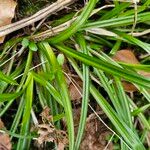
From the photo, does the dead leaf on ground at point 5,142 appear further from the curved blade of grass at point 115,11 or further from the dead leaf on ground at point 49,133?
the curved blade of grass at point 115,11

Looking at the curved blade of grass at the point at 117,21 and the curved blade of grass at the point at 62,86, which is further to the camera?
the curved blade of grass at the point at 117,21

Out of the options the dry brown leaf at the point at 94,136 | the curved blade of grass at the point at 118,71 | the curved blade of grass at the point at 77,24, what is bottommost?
the dry brown leaf at the point at 94,136

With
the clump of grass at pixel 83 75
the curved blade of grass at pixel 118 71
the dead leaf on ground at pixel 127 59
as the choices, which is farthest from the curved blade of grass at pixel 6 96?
the dead leaf on ground at pixel 127 59

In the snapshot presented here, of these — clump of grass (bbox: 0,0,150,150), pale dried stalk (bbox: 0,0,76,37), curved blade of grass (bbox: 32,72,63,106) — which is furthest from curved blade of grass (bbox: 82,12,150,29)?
curved blade of grass (bbox: 32,72,63,106)

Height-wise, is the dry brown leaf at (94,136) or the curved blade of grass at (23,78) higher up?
the curved blade of grass at (23,78)

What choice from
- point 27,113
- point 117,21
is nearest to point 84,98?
point 27,113

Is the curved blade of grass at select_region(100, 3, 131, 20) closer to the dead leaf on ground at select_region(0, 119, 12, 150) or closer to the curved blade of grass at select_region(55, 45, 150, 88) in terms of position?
the curved blade of grass at select_region(55, 45, 150, 88)
